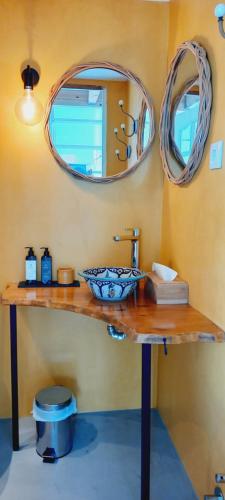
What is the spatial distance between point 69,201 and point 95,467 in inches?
53.0

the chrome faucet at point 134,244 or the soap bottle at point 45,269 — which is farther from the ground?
the chrome faucet at point 134,244

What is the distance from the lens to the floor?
1723 mm

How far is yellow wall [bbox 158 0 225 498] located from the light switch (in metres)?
0.03

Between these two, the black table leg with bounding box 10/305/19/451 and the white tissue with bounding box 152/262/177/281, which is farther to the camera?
the black table leg with bounding box 10/305/19/451

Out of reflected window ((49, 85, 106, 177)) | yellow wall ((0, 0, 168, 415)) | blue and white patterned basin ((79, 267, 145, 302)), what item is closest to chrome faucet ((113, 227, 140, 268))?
yellow wall ((0, 0, 168, 415))

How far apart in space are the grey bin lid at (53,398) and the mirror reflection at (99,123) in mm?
1164

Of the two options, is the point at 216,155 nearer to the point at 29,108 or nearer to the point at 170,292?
the point at 170,292

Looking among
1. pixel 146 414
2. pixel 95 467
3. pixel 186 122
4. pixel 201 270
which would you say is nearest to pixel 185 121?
pixel 186 122

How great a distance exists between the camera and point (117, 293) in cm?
169

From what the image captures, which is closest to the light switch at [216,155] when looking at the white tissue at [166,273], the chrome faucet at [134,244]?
the white tissue at [166,273]

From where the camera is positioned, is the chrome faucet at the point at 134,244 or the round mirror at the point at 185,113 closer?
the round mirror at the point at 185,113

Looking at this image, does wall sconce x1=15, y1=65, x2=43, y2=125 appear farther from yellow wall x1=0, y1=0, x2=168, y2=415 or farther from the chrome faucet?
the chrome faucet

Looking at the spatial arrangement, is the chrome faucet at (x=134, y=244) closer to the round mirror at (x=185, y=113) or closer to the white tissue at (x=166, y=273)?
the white tissue at (x=166, y=273)

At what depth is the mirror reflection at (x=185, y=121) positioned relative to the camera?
64.1 inches
